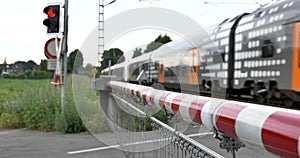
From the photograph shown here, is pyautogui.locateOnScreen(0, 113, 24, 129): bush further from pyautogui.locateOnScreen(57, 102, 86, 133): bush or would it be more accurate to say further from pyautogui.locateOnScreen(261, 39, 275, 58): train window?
pyautogui.locateOnScreen(261, 39, 275, 58): train window

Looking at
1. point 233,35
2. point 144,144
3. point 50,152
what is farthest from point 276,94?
point 144,144

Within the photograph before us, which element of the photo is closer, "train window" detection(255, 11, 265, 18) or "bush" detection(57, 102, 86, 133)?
"bush" detection(57, 102, 86, 133)

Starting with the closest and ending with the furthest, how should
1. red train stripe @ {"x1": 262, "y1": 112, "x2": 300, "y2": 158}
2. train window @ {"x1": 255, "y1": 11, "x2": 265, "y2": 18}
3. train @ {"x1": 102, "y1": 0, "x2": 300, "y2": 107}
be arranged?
red train stripe @ {"x1": 262, "y1": 112, "x2": 300, "y2": 158}
train @ {"x1": 102, "y1": 0, "x2": 300, "y2": 107}
train window @ {"x1": 255, "y1": 11, "x2": 265, "y2": 18}

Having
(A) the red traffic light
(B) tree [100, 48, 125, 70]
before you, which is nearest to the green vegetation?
(A) the red traffic light

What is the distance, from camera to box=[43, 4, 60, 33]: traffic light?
12297mm

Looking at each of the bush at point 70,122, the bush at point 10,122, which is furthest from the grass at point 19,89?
the bush at point 70,122

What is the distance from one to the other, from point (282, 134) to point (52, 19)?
11545 millimetres

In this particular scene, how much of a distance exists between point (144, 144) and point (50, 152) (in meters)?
3.88

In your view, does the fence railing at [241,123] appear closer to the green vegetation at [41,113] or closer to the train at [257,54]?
the green vegetation at [41,113]

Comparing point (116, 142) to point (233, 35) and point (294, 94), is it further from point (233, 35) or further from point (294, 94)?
point (233, 35)

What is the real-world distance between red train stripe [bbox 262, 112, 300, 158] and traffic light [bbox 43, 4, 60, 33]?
11343 millimetres

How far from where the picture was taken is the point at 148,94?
3.97 m

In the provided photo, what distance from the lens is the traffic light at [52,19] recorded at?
1230 centimetres

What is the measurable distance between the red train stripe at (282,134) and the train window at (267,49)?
1676cm
